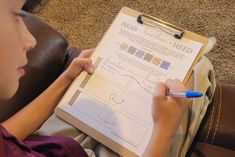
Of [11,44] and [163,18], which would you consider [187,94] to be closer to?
[11,44]

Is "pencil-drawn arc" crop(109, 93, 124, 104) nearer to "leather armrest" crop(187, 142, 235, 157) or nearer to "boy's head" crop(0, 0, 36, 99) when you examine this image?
"leather armrest" crop(187, 142, 235, 157)

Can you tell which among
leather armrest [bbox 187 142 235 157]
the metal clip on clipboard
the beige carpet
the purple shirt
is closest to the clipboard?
the metal clip on clipboard

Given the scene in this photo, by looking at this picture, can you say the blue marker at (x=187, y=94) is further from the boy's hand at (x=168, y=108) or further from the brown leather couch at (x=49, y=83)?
the brown leather couch at (x=49, y=83)

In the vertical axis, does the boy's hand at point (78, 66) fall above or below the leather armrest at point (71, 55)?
below

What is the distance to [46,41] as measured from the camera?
1.00m

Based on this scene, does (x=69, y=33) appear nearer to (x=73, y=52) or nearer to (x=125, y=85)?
(x=73, y=52)

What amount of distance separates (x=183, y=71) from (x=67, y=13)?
2.91 feet

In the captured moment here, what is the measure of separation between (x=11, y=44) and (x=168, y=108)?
357 millimetres

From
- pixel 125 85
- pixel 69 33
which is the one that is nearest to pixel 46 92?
pixel 125 85

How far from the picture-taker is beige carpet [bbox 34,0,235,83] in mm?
1423

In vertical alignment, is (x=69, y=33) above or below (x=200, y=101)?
above

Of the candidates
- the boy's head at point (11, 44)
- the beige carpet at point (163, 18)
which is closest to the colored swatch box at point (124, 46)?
the boy's head at point (11, 44)

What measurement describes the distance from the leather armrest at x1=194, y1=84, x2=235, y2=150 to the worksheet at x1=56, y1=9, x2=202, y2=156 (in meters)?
0.10

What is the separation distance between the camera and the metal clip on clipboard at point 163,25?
0.87 meters
